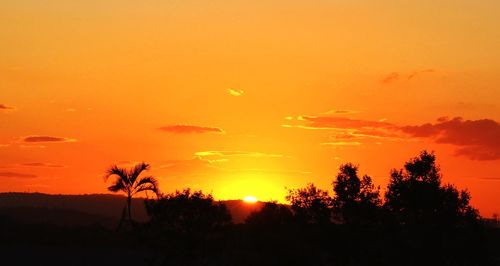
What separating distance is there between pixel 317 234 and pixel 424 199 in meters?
7.14

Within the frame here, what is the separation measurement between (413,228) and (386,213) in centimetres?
261

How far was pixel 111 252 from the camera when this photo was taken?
2020 inches

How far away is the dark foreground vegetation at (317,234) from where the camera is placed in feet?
149

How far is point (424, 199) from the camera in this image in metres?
46.8

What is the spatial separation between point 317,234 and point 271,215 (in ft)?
13.1

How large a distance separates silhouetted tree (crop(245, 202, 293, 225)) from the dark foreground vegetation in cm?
7

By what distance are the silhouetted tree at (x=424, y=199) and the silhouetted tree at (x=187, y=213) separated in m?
11.4

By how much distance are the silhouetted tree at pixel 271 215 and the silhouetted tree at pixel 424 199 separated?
6.79 m

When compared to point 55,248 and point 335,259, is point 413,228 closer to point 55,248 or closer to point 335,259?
point 335,259

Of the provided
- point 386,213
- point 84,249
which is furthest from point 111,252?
point 386,213

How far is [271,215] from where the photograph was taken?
167 feet

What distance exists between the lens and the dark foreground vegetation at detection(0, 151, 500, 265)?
45.5 m

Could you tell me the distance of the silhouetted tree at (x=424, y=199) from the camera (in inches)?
1811

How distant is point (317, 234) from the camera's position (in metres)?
48.3
